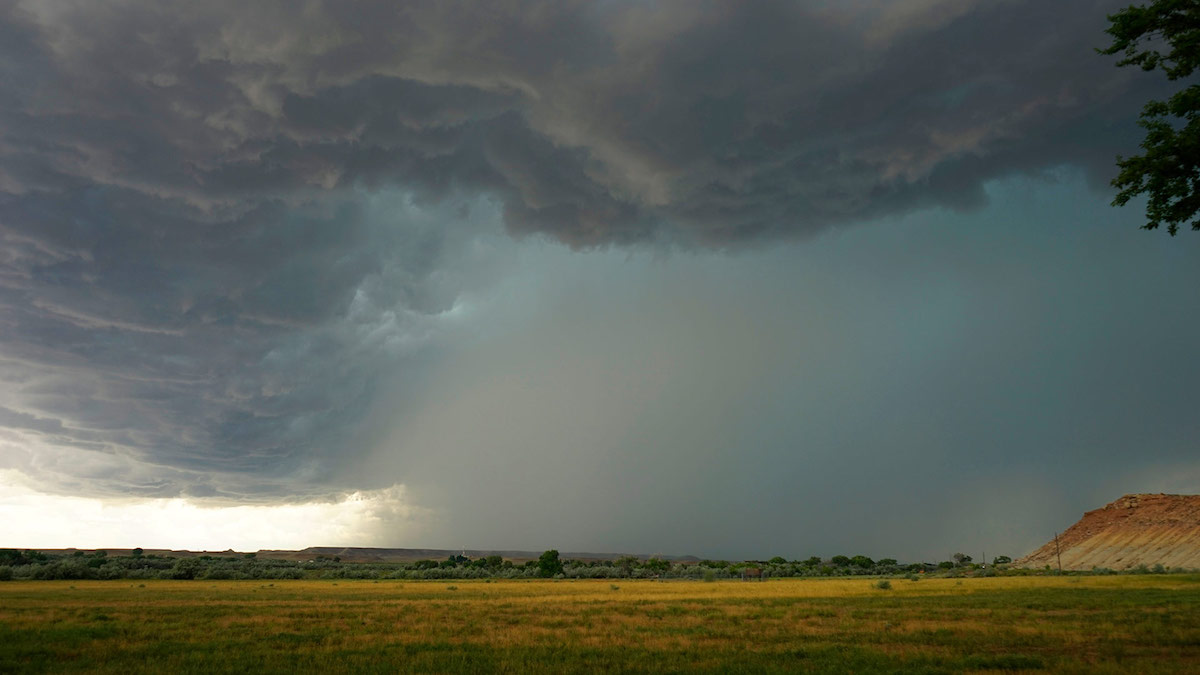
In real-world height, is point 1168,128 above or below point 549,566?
above

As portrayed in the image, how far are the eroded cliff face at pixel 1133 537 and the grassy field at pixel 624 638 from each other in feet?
407

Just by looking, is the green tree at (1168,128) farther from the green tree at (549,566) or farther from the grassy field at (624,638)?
the green tree at (549,566)

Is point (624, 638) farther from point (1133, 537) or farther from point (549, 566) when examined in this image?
point (1133, 537)

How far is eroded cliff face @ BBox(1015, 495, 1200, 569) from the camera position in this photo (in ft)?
429

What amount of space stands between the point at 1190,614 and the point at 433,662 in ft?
112

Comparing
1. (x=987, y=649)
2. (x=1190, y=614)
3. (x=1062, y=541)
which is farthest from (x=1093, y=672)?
(x=1062, y=541)

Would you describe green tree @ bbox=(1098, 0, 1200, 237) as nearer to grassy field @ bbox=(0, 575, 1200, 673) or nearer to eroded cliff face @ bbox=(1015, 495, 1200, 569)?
grassy field @ bbox=(0, 575, 1200, 673)

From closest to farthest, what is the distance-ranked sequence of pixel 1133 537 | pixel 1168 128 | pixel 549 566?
pixel 1168 128, pixel 549 566, pixel 1133 537

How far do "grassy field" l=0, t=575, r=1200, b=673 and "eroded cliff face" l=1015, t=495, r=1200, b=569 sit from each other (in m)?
124

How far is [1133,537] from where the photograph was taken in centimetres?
14625

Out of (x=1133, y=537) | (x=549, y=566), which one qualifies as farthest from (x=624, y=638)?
(x=1133, y=537)

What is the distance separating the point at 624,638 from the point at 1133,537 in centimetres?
17329

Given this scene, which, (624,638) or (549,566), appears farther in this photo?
(549,566)

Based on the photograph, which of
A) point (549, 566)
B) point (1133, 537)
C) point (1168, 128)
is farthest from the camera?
point (1133, 537)
